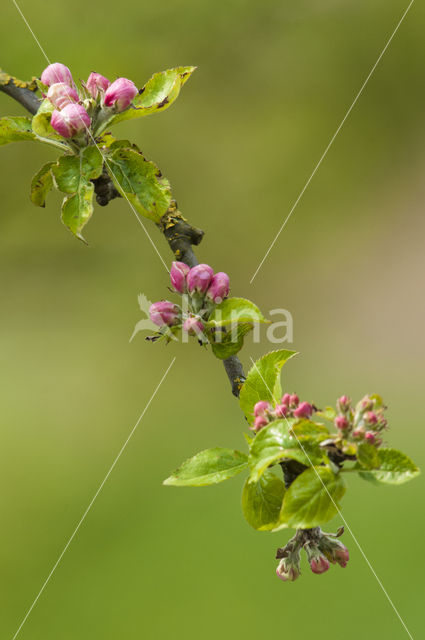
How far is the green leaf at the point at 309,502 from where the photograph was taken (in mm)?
335

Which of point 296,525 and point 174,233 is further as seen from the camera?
point 174,233

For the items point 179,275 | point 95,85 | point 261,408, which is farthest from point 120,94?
point 261,408

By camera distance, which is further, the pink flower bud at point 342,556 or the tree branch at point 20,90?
the tree branch at point 20,90

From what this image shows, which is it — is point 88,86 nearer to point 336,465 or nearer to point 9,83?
point 9,83

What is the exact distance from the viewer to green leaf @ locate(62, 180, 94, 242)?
1.43ft

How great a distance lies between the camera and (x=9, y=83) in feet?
1.71

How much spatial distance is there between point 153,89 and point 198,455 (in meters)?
0.26

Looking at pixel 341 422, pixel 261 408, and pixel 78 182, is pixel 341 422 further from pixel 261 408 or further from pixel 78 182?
pixel 78 182

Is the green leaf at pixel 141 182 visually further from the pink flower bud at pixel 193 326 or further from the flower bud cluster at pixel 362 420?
the flower bud cluster at pixel 362 420

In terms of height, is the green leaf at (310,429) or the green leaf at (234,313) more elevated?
the green leaf at (234,313)

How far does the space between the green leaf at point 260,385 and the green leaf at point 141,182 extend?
0.41 feet

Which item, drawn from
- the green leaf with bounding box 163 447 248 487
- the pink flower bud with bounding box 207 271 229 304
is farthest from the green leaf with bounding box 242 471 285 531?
the pink flower bud with bounding box 207 271 229 304

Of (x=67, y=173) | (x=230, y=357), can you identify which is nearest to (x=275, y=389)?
(x=230, y=357)

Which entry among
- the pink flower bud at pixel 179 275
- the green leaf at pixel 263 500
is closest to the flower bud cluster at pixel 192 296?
the pink flower bud at pixel 179 275
